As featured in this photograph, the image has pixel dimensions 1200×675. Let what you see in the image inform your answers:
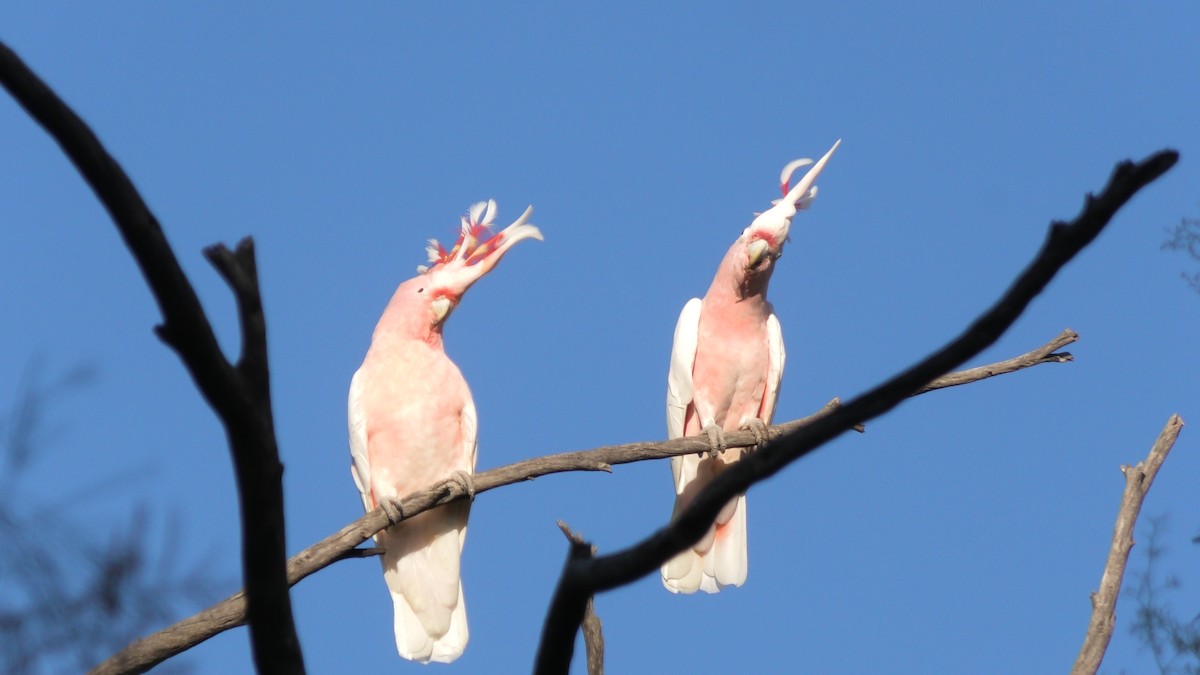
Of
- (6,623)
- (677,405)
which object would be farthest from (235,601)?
(677,405)

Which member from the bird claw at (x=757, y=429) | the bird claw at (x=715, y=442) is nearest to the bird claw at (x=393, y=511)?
the bird claw at (x=715, y=442)

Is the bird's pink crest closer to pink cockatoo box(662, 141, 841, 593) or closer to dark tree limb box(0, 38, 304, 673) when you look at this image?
pink cockatoo box(662, 141, 841, 593)

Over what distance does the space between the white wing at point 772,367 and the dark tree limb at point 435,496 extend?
67 cm

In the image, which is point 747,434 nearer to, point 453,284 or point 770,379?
A: point 770,379

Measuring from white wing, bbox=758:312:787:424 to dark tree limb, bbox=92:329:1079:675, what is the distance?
0.67m

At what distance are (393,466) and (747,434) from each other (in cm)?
163

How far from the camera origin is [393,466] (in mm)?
6301

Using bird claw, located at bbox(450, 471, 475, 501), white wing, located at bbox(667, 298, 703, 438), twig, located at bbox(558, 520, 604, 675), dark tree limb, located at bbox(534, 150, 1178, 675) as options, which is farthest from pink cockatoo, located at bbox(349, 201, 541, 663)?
dark tree limb, located at bbox(534, 150, 1178, 675)

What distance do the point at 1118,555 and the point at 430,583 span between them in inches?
125

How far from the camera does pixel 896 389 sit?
2.10 meters

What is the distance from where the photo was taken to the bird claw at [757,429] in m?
6.10

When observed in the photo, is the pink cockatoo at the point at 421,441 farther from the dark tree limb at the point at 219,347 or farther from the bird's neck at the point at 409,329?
the dark tree limb at the point at 219,347

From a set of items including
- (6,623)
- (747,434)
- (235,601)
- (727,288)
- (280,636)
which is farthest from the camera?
(727,288)

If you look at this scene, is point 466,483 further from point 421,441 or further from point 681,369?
point 681,369
